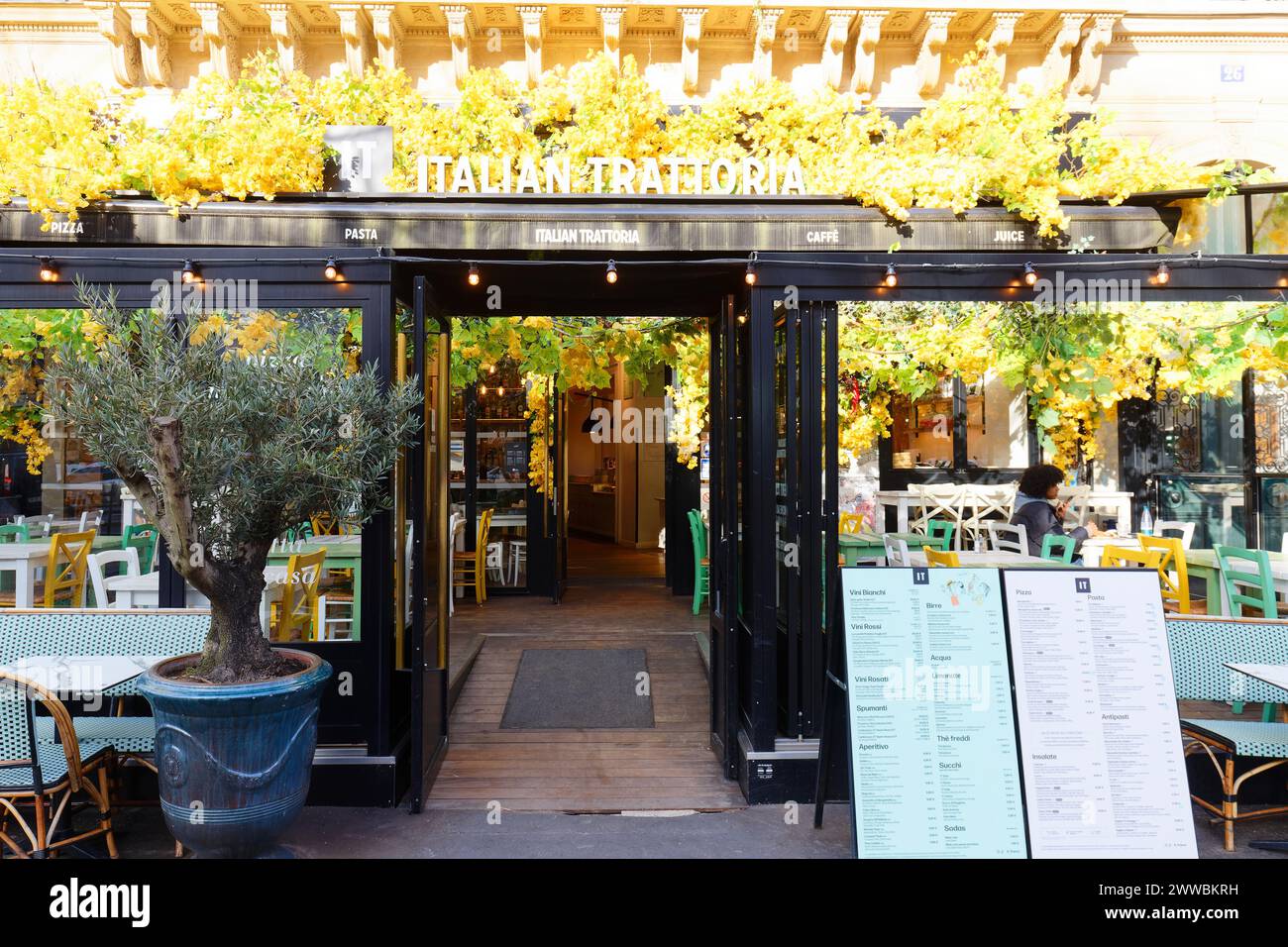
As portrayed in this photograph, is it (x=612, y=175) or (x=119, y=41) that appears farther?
(x=119, y=41)

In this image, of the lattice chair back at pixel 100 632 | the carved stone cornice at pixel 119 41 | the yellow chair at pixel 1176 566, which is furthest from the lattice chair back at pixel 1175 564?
the carved stone cornice at pixel 119 41

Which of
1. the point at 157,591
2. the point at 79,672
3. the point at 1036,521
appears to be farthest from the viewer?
the point at 1036,521

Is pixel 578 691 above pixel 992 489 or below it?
below

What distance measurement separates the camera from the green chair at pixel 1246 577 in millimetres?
5105

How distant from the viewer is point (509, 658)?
21.2ft

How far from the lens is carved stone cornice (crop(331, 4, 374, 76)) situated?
24.6ft

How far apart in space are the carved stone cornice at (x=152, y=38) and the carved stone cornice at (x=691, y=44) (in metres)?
5.17

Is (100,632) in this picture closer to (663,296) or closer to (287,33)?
(663,296)

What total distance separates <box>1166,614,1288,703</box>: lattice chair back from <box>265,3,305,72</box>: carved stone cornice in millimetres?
8813

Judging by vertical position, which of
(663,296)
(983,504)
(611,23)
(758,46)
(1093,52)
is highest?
(611,23)

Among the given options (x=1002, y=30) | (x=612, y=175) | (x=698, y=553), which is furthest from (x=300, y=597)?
(x=1002, y=30)

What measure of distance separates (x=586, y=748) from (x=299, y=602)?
2001mm

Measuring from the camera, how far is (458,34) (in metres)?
7.55

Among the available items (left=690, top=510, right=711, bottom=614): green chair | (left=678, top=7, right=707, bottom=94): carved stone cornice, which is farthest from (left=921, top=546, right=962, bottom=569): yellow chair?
(left=678, top=7, right=707, bottom=94): carved stone cornice
